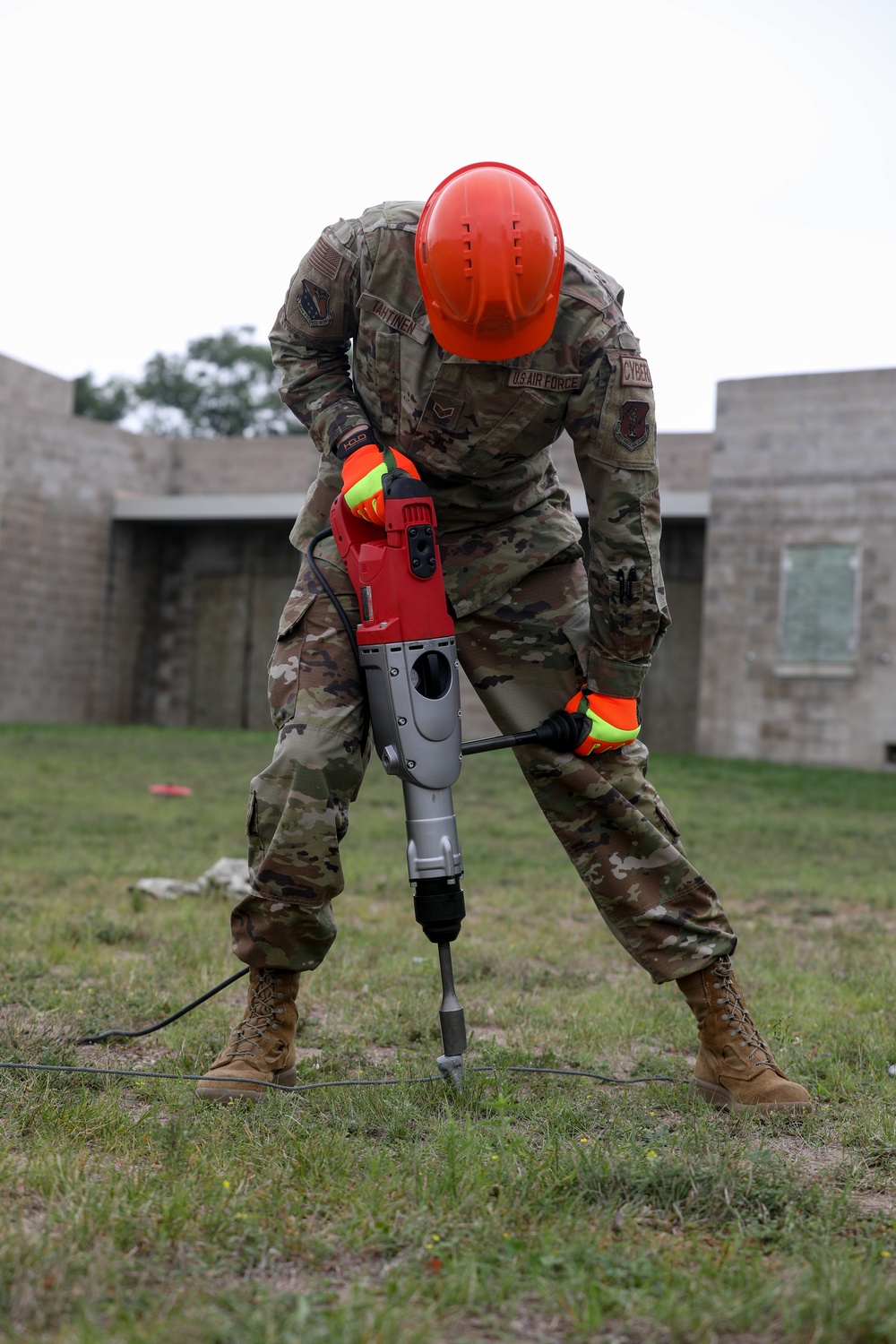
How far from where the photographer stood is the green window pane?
16.5 metres

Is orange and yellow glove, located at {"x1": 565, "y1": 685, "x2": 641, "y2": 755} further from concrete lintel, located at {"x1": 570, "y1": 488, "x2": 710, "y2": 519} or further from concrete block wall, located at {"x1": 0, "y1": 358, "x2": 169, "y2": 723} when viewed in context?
concrete block wall, located at {"x1": 0, "y1": 358, "x2": 169, "y2": 723}

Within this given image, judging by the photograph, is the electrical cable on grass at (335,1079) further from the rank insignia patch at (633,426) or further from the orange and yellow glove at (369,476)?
the rank insignia patch at (633,426)

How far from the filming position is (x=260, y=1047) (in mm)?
2838

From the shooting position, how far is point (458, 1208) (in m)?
1.98

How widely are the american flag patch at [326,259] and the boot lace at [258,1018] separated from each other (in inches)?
65.4

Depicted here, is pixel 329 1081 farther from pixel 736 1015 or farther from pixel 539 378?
pixel 539 378

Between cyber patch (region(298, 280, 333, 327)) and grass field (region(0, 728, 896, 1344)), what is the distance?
1813 millimetres

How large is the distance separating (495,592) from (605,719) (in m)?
0.42

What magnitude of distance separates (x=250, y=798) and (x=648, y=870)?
95 cm

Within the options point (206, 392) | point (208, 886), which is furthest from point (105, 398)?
point (208, 886)

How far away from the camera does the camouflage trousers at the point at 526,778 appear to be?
2.81 metres

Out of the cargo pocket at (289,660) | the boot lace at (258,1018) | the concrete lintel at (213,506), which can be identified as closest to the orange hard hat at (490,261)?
the cargo pocket at (289,660)

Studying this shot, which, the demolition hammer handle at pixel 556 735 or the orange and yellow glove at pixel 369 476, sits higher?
the orange and yellow glove at pixel 369 476

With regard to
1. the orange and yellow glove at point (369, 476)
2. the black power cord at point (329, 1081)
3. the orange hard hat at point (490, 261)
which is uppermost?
the orange hard hat at point (490, 261)
